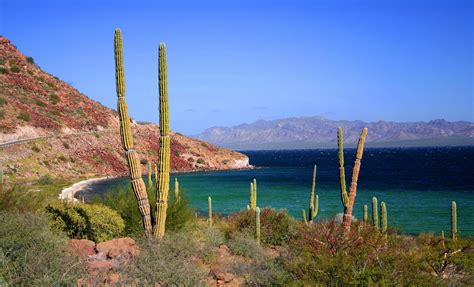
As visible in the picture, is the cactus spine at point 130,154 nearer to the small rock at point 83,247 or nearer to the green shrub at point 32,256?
the small rock at point 83,247

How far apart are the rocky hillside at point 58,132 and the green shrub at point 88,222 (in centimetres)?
3592

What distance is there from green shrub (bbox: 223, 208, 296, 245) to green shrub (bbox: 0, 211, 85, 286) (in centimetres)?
785

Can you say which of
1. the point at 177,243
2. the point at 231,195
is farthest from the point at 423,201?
the point at 177,243

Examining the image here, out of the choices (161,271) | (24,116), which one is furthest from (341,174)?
(24,116)

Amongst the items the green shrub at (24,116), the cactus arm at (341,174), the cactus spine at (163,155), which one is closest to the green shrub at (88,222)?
the cactus spine at (163,155)

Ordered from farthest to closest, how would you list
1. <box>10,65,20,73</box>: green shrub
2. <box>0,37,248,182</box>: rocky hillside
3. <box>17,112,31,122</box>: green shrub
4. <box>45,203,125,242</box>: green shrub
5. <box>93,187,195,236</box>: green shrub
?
<box>10,65,20,73</box>: green shrub < <box>17,112,31,122</box>: green shrub < <box>0,37,248,182</box>: rocky hillside < <box>93,187,195,236</box>: green shrub < <box>45,203,125,242</box>: green shrub

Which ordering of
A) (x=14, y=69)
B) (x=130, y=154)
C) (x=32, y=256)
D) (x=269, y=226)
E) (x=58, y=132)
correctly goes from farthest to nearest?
(x=14, y=69), (x=58, y=132), (x=269, y=226), (x=130, y=154), (x=32, y=256)

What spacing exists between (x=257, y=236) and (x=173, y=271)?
8294 millimetres

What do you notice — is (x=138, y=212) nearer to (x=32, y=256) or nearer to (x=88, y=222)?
(x=88, y=222)

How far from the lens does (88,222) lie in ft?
41.4

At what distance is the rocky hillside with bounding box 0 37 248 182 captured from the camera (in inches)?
2162

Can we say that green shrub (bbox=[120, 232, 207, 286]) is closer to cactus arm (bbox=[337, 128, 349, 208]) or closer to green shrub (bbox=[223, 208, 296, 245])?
cactus arm (bbox=[337, 128, 349, 208])

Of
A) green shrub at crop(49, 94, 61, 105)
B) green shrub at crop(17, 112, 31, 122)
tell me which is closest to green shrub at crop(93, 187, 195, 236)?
green shrub at crop(17, 112, 31, 122)

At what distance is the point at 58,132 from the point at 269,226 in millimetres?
53437
